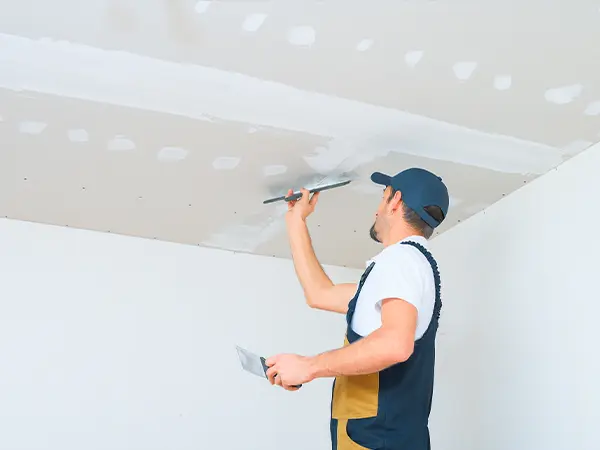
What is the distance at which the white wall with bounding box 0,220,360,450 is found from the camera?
299 cm

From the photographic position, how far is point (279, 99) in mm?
2248

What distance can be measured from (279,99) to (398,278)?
2.52 ft

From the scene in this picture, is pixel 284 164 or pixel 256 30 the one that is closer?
pixel 256 30

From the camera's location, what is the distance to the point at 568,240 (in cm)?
243

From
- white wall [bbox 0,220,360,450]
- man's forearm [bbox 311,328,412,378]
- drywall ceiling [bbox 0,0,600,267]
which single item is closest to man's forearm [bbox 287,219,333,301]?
drywall ceiling [bbox 0,0,600,267]

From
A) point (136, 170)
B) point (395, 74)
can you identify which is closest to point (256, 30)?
point (395, 74)

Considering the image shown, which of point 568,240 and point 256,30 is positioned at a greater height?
point 256,30

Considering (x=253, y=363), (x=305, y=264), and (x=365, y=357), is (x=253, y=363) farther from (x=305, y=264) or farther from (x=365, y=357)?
(x=305, y=264)

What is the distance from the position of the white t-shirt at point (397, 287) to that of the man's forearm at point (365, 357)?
0.13 m

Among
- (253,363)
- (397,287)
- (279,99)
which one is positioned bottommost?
(253,363)

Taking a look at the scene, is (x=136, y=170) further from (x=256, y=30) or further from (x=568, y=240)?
(x=568, y=240)

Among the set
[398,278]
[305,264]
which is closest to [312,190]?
[305,264]

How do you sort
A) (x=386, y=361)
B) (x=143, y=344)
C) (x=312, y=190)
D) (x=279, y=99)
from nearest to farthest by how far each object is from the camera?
1. (x=386, y=361)
2. (x=279, y=99)
3. (x=312, y=190)
4. (x=143, y=344)

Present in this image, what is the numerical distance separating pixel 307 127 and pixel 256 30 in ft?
1.64
